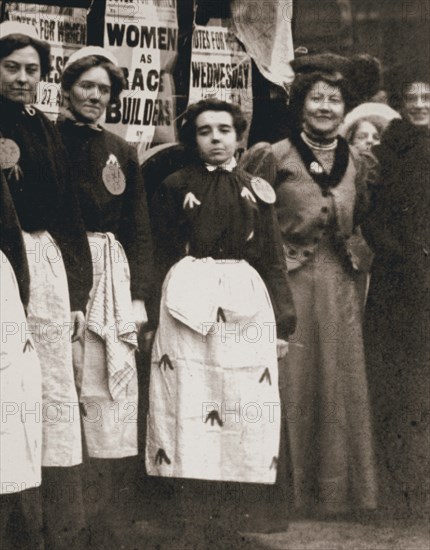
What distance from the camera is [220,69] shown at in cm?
635

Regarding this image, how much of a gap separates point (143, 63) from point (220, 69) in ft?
1.28

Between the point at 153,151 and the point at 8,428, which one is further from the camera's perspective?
the point at 153,151

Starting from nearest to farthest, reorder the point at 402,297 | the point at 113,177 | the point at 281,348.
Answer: the point at 113,177 → the point at 281,348 → the point at 402,297

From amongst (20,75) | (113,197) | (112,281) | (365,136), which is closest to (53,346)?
(112,281)

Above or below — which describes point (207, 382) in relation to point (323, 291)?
below

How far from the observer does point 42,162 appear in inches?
237

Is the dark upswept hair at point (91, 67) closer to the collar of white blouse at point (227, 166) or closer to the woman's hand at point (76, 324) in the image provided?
the collar of white blouse at point (227, 166)

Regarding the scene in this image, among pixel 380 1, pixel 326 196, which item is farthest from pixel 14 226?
pixel 380 1

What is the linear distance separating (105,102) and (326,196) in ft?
4.03

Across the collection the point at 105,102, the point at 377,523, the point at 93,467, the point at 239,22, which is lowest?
the point at 377,523

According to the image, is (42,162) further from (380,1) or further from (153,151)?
(380,1)

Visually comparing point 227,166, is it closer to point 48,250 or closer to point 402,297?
point 48,250

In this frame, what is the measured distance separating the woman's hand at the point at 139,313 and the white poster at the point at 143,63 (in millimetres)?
743

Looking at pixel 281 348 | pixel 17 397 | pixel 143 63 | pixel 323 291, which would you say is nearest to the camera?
pixel 17 397
